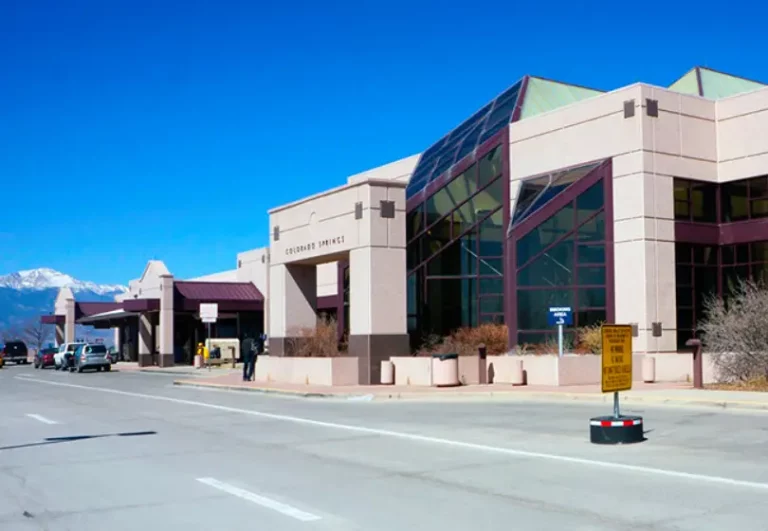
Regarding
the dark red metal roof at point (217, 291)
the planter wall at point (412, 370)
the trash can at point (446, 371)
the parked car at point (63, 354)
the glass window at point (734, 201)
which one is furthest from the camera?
the parked car at point (63, 354)

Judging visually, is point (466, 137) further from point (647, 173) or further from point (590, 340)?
point (590, 340)

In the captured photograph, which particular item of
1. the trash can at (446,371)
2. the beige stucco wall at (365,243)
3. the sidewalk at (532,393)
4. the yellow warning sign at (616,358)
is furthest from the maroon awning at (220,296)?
the yellow warning sign at (616,358)

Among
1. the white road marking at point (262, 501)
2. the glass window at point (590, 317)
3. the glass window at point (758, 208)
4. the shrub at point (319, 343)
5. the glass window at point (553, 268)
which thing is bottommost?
the white road marking at point (262, 501)

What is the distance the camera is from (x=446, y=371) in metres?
27.1

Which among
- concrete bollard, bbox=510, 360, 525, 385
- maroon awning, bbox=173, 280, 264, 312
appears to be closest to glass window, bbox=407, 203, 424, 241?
concrete bollard, bbox=510, 360, 525, 385

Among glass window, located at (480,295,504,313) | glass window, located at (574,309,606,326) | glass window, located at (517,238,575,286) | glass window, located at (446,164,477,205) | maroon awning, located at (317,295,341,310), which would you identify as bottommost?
glass window, located at (574,309,606,326)

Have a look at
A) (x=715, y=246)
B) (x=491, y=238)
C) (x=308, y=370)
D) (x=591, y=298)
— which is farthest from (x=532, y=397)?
(x=491, y=238)

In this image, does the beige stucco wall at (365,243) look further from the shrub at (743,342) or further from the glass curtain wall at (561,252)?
the shrub at (743,342)

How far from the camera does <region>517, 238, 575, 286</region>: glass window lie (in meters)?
31.3

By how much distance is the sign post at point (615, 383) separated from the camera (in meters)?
13.9

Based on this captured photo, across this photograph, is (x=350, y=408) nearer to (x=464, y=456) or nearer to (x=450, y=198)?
(x=464, y=456)

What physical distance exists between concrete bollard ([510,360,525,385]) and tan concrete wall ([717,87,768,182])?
10378 mm

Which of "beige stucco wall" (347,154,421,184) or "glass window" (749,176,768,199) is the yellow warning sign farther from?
"beige stucco wall" (347,154,421,184)

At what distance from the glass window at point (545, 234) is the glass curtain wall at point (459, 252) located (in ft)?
6.08
